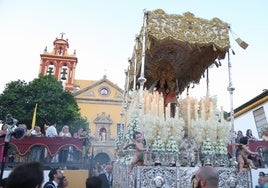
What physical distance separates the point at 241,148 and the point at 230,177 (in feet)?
2.88

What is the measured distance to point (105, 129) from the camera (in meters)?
35.2

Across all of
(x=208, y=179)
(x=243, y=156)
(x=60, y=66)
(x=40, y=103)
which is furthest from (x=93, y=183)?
(x=60, y=66)

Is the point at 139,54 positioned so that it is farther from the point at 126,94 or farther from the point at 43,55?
the point at 43,55

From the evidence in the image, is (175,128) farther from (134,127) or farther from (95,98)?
(95,98)

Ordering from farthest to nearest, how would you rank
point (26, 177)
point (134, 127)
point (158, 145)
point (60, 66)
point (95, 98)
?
1. point (60, 66)
2. point (95, 98)
3. point (134, 127)
4. point (158, 145)
5. point (26, 177)

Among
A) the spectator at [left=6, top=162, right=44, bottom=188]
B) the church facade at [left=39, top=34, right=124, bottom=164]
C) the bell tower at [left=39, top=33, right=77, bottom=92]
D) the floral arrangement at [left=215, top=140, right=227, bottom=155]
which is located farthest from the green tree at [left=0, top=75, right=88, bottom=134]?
the spectator at [left=6, top=162, right=44, bottom=188]

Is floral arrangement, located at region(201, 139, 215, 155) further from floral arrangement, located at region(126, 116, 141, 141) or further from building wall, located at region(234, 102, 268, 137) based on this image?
building wall, located at region(234, 102, 268, 137)

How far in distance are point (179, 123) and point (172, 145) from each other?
65 centimetres

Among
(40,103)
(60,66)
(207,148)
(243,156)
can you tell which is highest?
(60,66)

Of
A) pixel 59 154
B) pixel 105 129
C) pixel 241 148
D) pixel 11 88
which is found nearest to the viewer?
pixel 241 148

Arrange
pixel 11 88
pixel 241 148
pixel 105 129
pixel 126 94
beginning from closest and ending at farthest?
pixel 241 148, pixel 126 94, pixel 11 88, pixel 105 129

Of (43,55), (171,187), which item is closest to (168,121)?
(171,187)

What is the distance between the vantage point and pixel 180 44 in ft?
27.0

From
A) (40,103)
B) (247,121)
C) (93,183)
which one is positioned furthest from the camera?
(40,103)
